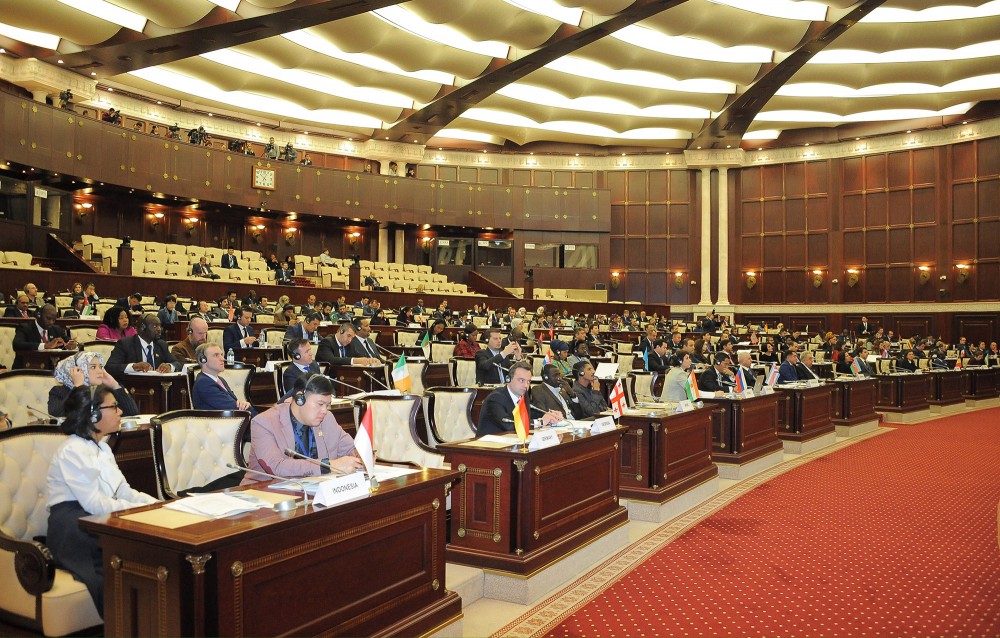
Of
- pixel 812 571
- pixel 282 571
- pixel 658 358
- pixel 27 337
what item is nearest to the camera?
pixel 282 571

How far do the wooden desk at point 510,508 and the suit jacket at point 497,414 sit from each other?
1.77ft

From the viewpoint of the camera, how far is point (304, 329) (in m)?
10.1

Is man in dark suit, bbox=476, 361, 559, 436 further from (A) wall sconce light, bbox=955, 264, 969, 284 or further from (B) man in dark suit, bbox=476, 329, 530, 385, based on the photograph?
(A) wall sconce light, bbox=955, 264, 969, 284

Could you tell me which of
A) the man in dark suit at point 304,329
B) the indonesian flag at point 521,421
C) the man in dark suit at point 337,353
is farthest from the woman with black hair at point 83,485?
the man in dark suit at point 304,329

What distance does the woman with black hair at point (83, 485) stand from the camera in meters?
2.81

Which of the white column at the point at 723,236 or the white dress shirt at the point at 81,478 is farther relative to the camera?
the white column at the point at 723,236

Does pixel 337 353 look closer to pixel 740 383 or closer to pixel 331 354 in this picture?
pixel 331 354

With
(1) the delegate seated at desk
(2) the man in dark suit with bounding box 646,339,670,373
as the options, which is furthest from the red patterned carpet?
(2) the man in dark suit with bounding box 646,339,670,373

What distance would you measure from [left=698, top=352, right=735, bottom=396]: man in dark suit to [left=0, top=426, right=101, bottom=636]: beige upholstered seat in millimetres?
6676

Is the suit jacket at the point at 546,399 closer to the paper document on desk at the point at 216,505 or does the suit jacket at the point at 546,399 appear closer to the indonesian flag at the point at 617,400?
the indonesian flag at the point at 617,400

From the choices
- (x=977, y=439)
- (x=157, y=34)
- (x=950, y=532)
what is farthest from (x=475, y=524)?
(x=157, y=34)

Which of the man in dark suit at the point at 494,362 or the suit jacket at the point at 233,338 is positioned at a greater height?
the suit jacket at the point at 233,338

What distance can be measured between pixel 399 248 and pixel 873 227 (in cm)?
1500

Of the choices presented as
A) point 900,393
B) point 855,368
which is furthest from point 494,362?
point 900,393
